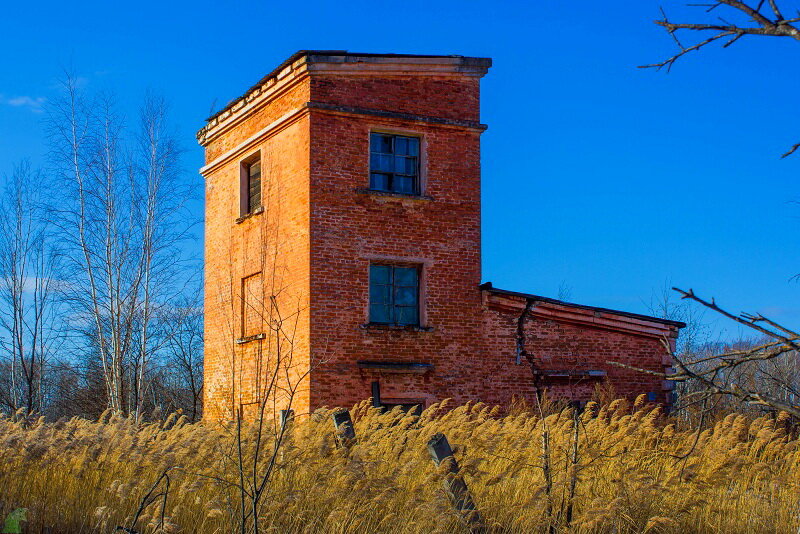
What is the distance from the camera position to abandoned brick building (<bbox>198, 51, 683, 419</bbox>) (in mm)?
18766

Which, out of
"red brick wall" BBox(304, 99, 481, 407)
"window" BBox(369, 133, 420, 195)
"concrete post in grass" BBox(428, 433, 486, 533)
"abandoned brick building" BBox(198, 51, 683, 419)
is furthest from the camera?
"window" BBox(369, 133, 420, 195)

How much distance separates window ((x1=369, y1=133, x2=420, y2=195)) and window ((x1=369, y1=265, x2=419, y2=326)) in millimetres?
1787

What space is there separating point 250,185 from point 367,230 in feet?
13.6

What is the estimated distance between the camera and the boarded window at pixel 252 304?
67.3 feet

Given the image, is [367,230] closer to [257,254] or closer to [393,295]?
[393,295]

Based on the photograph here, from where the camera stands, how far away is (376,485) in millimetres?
7988

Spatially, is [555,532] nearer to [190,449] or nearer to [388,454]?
[388,454]

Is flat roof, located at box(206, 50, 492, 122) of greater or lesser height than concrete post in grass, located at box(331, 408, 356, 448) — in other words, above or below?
above

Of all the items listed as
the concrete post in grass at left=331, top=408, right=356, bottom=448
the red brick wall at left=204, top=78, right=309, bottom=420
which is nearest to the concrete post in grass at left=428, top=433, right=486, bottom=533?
the concrete post in grass at left=331, top=408, right=356, bottom=448

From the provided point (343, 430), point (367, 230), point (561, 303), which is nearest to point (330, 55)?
point (367, 230)

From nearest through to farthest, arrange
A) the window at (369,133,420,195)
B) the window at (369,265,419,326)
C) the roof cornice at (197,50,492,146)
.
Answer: the roof cornice at (197,50,492,146) < the window at (369,265,419,326) < the window at (369,133,420,195)

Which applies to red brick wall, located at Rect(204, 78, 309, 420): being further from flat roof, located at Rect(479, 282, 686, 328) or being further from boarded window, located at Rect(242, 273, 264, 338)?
flat roof, located at Rect(479, 282, 686, 328)

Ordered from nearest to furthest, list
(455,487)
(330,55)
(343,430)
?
(455,487)
(343,430)
(330,55)

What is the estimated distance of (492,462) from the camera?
1059cm
